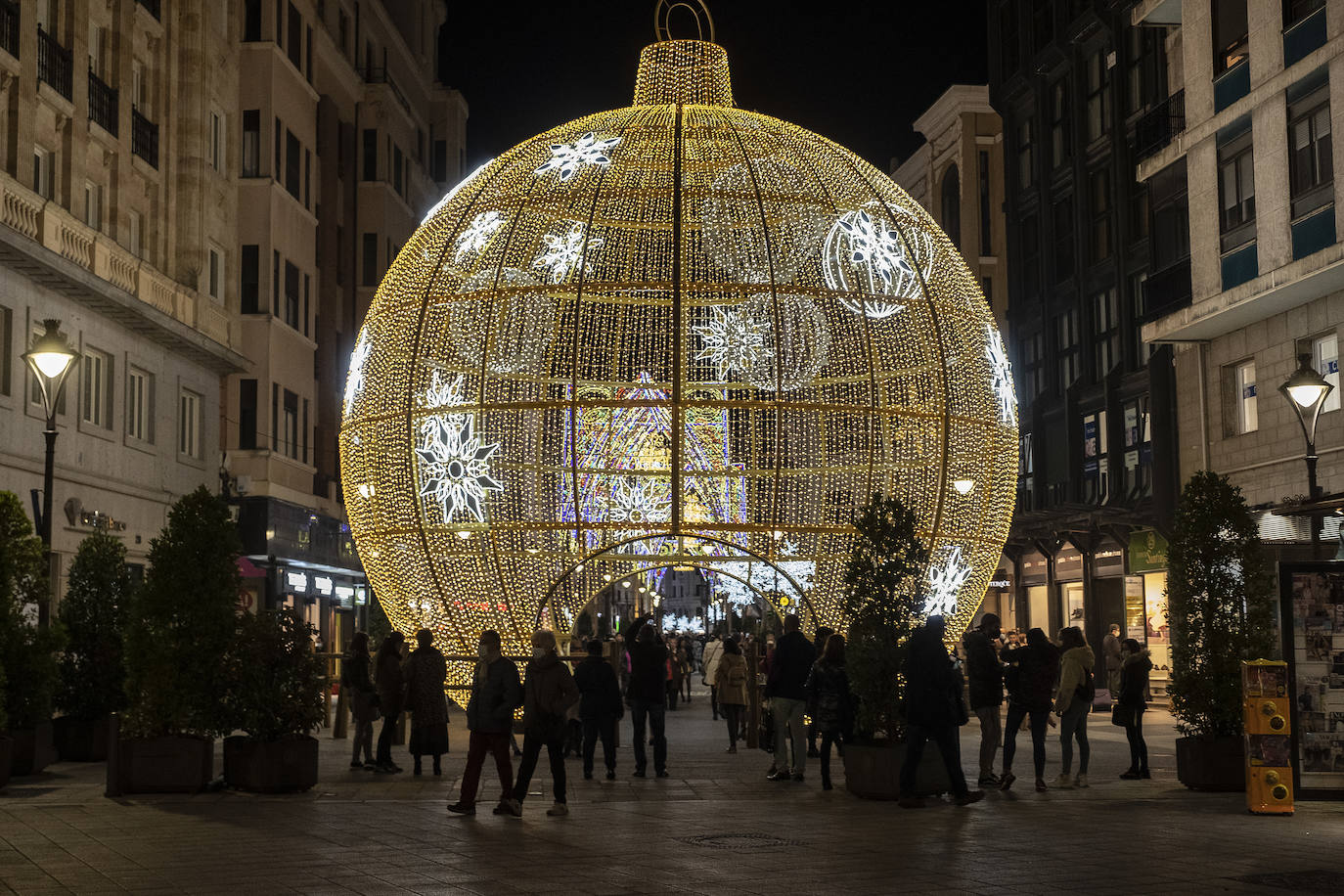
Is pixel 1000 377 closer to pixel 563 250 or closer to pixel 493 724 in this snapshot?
pixel 563 250

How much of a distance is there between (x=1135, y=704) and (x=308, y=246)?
93.4 ft

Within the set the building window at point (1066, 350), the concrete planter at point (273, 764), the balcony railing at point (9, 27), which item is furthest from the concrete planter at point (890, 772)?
the building window at point (1066, 350)

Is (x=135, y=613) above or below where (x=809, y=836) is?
above

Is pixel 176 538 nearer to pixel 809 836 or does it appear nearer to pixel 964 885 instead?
pixel 809 836

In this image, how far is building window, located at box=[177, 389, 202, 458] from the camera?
31375 mm

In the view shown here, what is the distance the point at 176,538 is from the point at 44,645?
2.90m

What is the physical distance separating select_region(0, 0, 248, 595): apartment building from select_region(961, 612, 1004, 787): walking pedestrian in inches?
529

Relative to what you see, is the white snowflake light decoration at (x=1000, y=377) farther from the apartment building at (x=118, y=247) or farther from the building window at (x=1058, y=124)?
the building window at (x=1058, y=124)

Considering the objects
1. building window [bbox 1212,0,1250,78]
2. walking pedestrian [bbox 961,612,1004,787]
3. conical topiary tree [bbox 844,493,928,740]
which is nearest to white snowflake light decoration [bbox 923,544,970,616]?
walking pedestrian [bbox 961,612,1004,787]

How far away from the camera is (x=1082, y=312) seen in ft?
137

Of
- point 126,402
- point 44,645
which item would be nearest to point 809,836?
point 44,645

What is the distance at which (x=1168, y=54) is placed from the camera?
109ft

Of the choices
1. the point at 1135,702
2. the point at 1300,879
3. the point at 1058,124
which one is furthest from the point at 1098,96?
the point at 1300,879

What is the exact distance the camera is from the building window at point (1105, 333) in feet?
133
